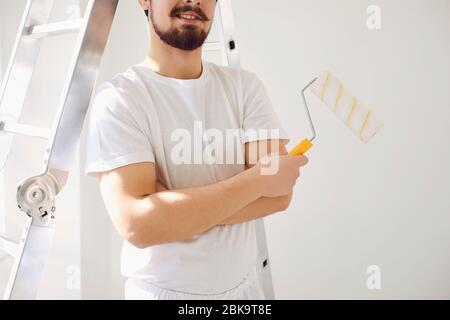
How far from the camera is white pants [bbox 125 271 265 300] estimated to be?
89 centimetres

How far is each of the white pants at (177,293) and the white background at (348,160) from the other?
902 mm

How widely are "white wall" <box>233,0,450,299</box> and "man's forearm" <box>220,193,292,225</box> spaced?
953mm

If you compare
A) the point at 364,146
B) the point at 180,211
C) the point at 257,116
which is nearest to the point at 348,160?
the point at 364,146

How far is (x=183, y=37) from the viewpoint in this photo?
35.9 inches

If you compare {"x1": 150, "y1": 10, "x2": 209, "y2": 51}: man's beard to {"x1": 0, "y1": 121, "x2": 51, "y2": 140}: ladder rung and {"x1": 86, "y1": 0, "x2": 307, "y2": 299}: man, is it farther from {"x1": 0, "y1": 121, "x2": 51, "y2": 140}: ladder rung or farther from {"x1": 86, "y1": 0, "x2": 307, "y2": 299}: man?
{"x1": 0, "y1": 121, "x2": 51, "y2": 140}: ladder rung

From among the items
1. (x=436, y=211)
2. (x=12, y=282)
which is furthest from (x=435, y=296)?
(x=12, y=282)

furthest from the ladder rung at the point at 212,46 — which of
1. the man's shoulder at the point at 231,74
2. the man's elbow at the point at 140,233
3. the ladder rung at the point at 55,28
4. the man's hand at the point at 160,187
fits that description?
the man's elbow at the point at 140,233

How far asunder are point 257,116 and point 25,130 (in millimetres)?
478

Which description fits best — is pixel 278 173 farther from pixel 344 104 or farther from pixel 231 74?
pixel 344 104

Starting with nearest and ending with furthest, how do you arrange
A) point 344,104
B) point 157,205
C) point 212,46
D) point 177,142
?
point 157,205 < point 177,142 < point 344,104 < point 212,46

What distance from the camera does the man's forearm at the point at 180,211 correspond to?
0.77 metres

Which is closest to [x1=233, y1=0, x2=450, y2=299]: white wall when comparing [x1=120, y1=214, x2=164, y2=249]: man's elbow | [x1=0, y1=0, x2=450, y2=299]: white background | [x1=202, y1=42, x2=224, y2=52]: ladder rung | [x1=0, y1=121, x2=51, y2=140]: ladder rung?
[x1=0, y1=0, x2=450, y2=299]: white background

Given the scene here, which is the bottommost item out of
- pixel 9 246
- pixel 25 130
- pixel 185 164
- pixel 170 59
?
pixel 9 246

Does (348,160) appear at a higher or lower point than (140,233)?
lower
